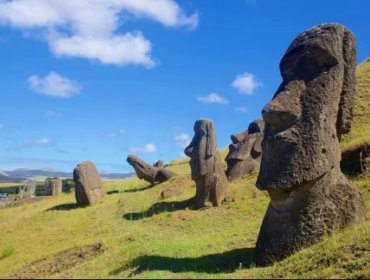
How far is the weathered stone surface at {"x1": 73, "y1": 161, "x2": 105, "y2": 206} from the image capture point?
93.2 feet

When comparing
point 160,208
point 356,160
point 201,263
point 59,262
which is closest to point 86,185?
point 160,208

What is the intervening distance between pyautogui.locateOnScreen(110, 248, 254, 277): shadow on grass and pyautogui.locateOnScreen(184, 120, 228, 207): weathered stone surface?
10.2 metres

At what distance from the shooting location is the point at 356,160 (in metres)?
20.9

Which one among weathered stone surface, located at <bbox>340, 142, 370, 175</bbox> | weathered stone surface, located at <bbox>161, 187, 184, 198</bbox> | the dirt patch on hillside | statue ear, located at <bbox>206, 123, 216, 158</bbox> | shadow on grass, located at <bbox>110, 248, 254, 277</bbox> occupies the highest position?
statue ear, located at <bbox>206, 123, 216, 158</bbox>

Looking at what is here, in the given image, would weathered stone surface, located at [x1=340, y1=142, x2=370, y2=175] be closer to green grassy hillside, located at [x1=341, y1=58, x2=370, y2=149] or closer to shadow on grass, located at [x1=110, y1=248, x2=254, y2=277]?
green grassy hillside, located at [x1=341, y1=58, x2=370, y2=149]

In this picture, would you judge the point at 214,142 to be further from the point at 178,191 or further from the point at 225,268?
the point at 225,268

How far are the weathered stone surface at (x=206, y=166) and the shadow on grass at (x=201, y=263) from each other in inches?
401

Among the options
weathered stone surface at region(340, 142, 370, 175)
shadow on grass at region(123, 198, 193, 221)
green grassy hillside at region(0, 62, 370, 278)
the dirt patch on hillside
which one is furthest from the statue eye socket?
shadow on grass at region(123, 198, 193, 221)

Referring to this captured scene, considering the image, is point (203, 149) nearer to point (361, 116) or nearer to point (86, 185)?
point (86, 185)

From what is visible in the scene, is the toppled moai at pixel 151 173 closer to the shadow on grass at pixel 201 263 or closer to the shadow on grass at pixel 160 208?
the shadow on grass at pixel 160 208

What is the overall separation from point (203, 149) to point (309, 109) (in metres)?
12.5

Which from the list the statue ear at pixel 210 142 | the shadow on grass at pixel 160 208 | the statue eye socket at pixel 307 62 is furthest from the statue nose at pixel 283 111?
the statue ear at pixel 210 142

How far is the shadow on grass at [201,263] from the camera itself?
35.6 ft

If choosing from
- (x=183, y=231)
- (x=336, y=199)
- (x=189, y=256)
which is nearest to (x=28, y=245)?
(x=183, y=231)
